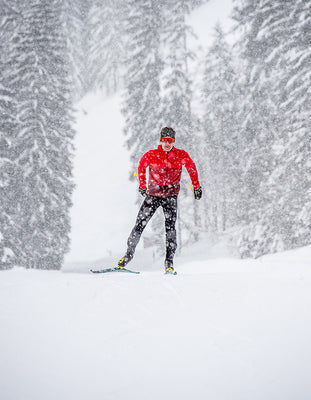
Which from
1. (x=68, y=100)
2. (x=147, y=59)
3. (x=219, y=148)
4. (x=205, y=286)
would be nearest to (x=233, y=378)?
(x=205, y=286)

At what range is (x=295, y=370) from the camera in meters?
2.85

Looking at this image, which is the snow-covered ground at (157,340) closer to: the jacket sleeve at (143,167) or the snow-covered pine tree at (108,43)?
the jacket sleeve at (143,167)

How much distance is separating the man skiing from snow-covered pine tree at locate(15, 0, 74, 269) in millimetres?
10907

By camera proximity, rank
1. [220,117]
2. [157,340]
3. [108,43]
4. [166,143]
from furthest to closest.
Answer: [108,43] → [220,117] → [166,143] → [157,340]

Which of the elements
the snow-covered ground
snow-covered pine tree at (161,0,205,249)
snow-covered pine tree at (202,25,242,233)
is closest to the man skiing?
the snow-covered ground

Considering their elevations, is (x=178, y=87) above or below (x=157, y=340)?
above

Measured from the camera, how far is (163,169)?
5.77m

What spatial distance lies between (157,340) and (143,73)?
19.1 meters

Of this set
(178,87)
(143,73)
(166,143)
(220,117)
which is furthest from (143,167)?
(220,117)

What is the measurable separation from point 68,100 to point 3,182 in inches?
267

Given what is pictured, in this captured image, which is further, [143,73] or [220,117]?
[220,117]

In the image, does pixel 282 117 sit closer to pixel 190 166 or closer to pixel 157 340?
pixel 190 166

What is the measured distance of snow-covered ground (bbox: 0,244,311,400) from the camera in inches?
106

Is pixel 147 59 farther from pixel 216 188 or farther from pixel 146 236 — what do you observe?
pixel 146 236
